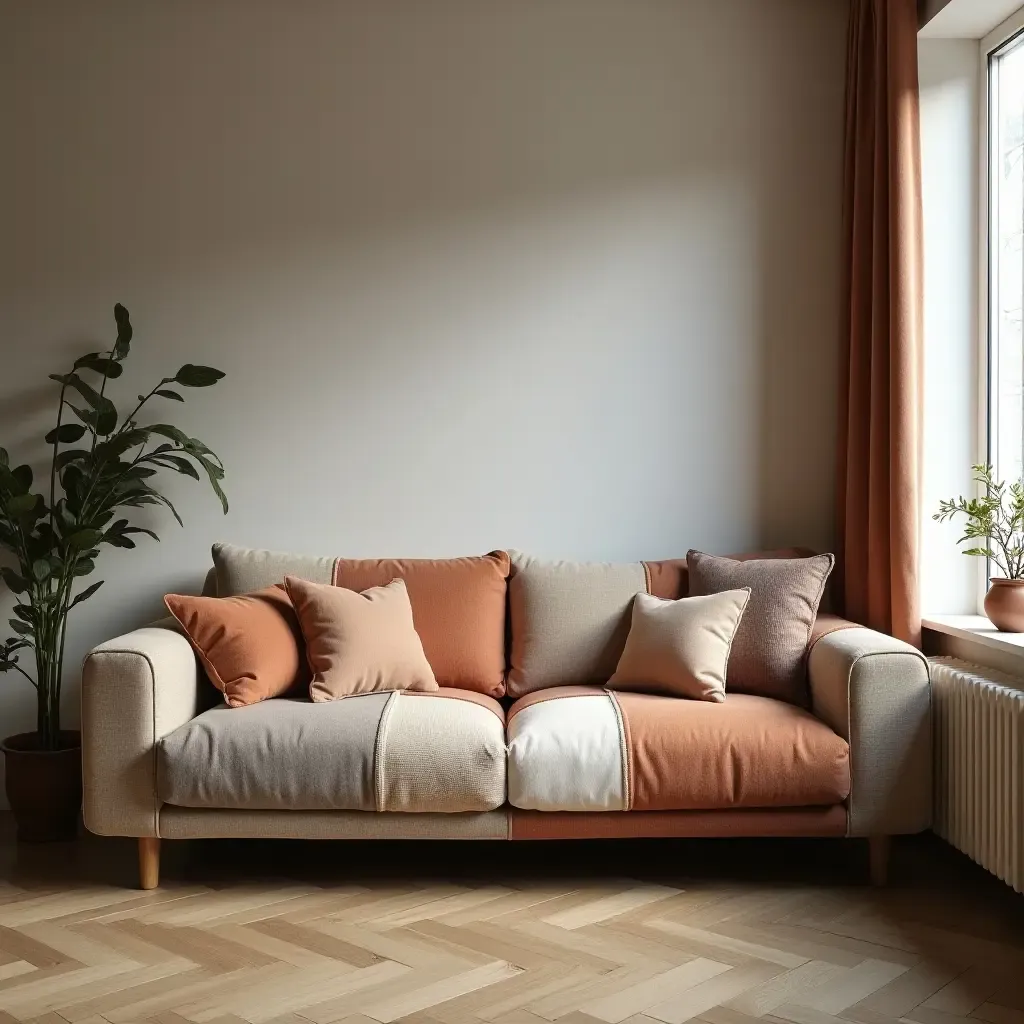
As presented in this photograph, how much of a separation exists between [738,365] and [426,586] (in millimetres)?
1351

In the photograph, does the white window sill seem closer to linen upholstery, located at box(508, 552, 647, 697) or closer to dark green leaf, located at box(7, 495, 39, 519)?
linen upholstery, located at box(508, 552, 647, 697)

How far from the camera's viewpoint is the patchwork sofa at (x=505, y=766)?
280 cm

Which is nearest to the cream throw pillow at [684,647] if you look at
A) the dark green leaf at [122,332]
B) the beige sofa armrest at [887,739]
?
the beige sofa armrest at [887,739]

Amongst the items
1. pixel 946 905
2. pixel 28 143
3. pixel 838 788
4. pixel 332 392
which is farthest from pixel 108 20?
pixel 946 905

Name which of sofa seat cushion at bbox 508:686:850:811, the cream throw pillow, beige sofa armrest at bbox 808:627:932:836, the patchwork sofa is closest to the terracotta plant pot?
the patchwork sofa

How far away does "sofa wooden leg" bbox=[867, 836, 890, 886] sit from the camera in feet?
9.49

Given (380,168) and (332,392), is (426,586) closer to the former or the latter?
(332,392)

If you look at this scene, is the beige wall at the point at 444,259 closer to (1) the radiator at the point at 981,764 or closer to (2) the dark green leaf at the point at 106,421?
(2) the dark green leaf at the point at 106,421

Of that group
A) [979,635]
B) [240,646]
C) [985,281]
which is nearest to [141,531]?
[240,646]

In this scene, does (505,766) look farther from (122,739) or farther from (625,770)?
(122,739)

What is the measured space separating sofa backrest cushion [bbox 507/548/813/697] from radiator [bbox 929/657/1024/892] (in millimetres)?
863

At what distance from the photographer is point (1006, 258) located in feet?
11.2

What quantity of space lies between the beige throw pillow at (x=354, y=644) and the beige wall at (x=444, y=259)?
61 cm

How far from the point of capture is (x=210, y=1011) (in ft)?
7.19
